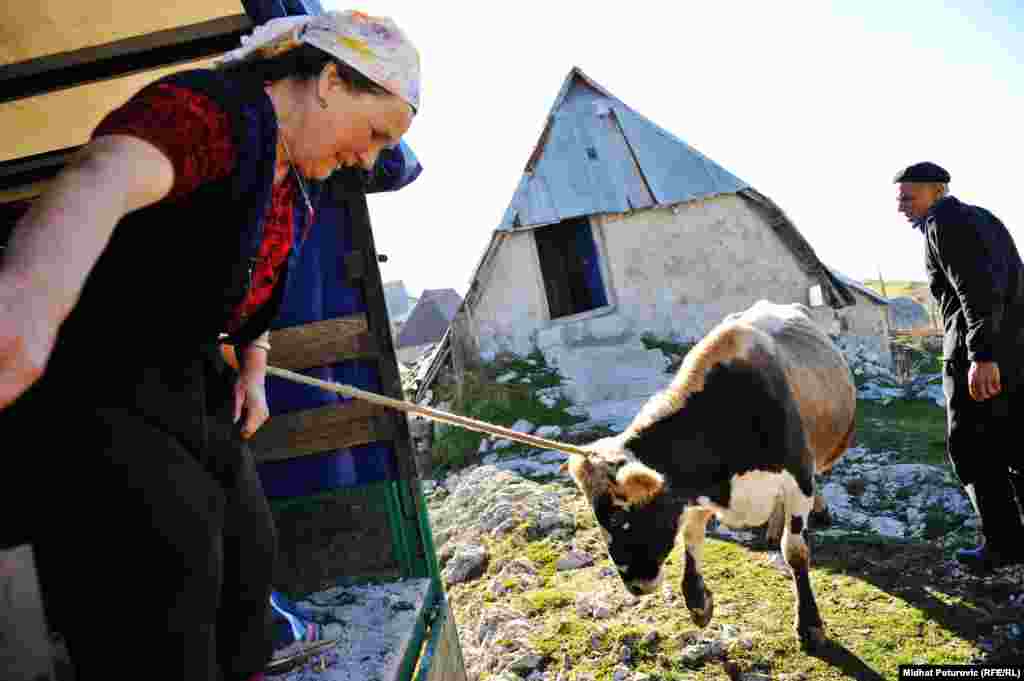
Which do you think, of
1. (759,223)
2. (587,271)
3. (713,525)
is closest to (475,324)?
(587,271)

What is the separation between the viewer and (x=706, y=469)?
4004mm

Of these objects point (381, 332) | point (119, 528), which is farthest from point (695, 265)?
point (119, 528)

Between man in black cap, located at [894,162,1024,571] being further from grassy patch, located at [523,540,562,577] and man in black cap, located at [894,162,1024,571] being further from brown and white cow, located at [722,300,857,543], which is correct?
grassy patch, located at [523,540,562,577]

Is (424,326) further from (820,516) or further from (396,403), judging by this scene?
(396,403)

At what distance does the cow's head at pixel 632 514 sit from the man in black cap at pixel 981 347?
1938 mm

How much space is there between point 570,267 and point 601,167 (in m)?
2.25

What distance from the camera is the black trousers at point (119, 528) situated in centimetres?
102

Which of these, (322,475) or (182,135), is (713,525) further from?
(182,135)

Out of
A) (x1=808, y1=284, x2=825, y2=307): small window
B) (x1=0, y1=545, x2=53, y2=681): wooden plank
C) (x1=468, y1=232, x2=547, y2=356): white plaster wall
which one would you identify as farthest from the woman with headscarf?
(x1=808, y1=284, x2=825, y2=307): small window

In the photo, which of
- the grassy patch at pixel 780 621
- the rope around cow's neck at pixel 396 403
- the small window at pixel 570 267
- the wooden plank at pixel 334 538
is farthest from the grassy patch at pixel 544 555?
the small window at pixel 570 267

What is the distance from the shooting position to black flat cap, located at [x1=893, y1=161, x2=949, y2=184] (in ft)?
13.7

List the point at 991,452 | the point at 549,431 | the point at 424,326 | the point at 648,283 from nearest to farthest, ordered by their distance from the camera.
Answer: the point at 991,452 < the point at 549,431 < the point at 648,283 < the point at 424,326

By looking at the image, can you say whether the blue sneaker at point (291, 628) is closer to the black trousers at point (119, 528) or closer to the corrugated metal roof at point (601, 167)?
the black trousers at point (119, 528)

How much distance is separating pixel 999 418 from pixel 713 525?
261cm
